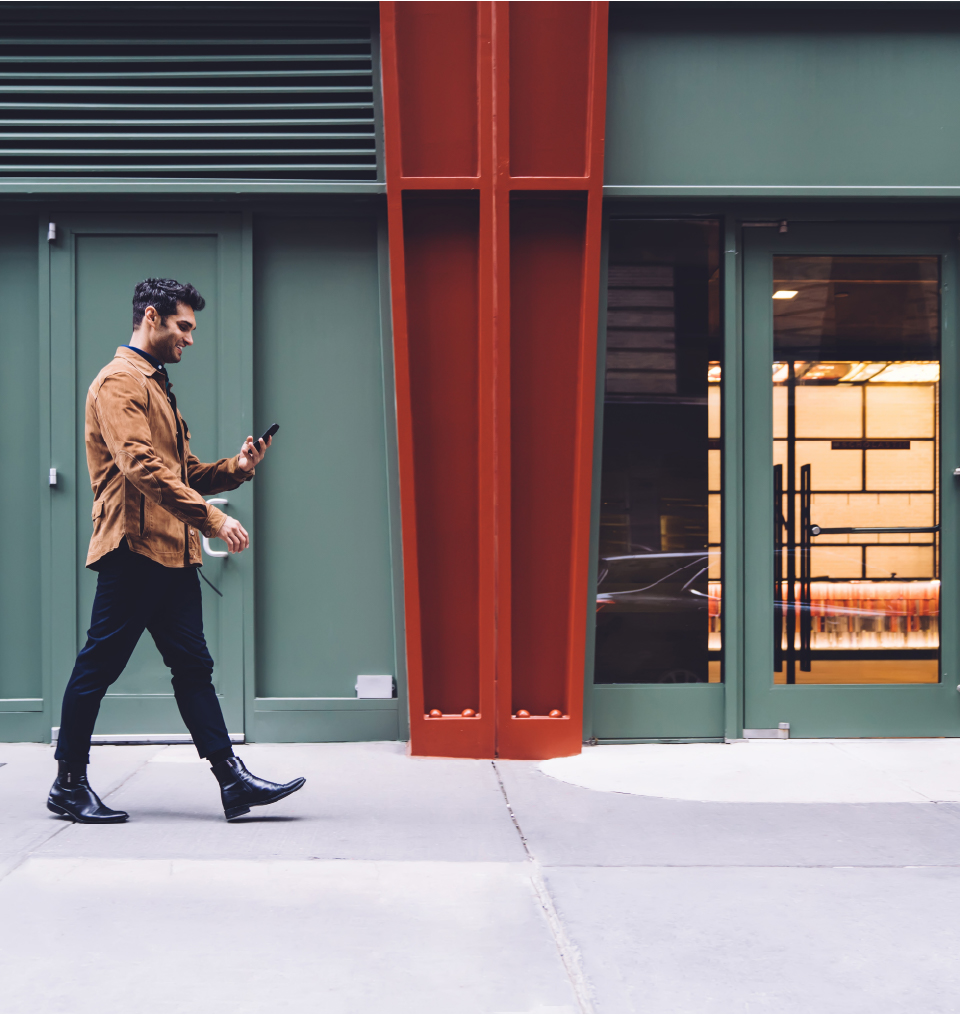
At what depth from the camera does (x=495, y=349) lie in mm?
4527

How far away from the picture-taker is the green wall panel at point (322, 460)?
4898mm

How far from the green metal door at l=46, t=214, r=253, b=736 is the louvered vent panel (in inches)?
11.6

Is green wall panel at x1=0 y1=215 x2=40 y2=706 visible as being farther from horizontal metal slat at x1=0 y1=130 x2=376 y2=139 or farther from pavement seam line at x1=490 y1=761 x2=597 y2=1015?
pavement seam line at x1=490 y1=761 x2=597 y2=1015

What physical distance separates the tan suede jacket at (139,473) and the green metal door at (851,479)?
9.72ft

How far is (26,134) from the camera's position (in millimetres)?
4703

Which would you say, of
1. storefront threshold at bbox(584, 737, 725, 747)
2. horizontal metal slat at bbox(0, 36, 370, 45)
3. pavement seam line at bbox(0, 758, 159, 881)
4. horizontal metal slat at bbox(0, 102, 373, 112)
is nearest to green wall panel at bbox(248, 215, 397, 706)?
horizontal metal slat at bbox(0, 102, 373, 112)

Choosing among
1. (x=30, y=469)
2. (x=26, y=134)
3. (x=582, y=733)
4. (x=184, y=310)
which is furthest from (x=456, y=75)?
(x=582, y=733)

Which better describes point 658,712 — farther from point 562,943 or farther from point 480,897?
point 562,943

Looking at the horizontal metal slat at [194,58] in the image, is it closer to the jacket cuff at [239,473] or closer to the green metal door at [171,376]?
the green metal door at [171,376]

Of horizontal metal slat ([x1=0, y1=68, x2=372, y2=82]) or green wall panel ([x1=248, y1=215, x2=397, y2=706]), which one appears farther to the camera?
green wall panel ([x1=248, y1=215, x2=397, y2=706])

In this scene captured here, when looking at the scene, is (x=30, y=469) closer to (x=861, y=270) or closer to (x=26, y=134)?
(x=26, y=134)

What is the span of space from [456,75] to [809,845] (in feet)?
12.3

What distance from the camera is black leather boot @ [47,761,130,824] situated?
3547 millimetres

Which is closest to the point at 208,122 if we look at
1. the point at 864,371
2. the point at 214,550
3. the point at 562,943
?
the point at 214,550
